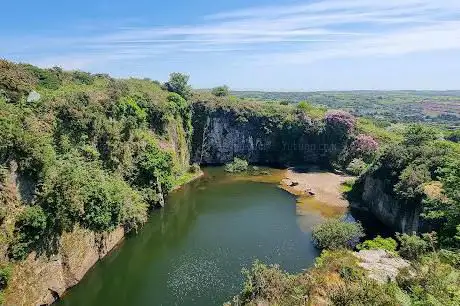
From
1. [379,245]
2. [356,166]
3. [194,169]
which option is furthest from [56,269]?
[356,166]

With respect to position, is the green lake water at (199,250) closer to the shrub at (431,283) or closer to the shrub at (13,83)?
the shrub at (431,283)

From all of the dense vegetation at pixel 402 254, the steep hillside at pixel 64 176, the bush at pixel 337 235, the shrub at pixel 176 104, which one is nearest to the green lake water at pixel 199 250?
the bush at pixel 337 235

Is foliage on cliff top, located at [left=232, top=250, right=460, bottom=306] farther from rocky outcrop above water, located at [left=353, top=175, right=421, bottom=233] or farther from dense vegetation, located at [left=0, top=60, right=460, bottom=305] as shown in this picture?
rocky outcrop above water, located at [left=353, top=175, right=421, bottom=233]

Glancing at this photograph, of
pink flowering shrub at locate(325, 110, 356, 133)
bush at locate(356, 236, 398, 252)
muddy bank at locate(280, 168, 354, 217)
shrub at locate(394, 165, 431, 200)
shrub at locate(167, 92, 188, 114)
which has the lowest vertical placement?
muddy bank at locate(280, 168, 354, 217)

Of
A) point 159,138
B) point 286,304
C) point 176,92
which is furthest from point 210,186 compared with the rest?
point 286,304

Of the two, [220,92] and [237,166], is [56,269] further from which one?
[220,92]

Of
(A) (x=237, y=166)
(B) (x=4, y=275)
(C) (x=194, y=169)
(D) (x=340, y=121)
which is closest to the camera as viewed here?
(B) (x=4, y=275)

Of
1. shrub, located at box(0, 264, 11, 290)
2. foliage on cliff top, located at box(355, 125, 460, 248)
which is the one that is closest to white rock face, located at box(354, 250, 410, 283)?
foliage on cliff top, located at box(355, 125, 460, 248)
